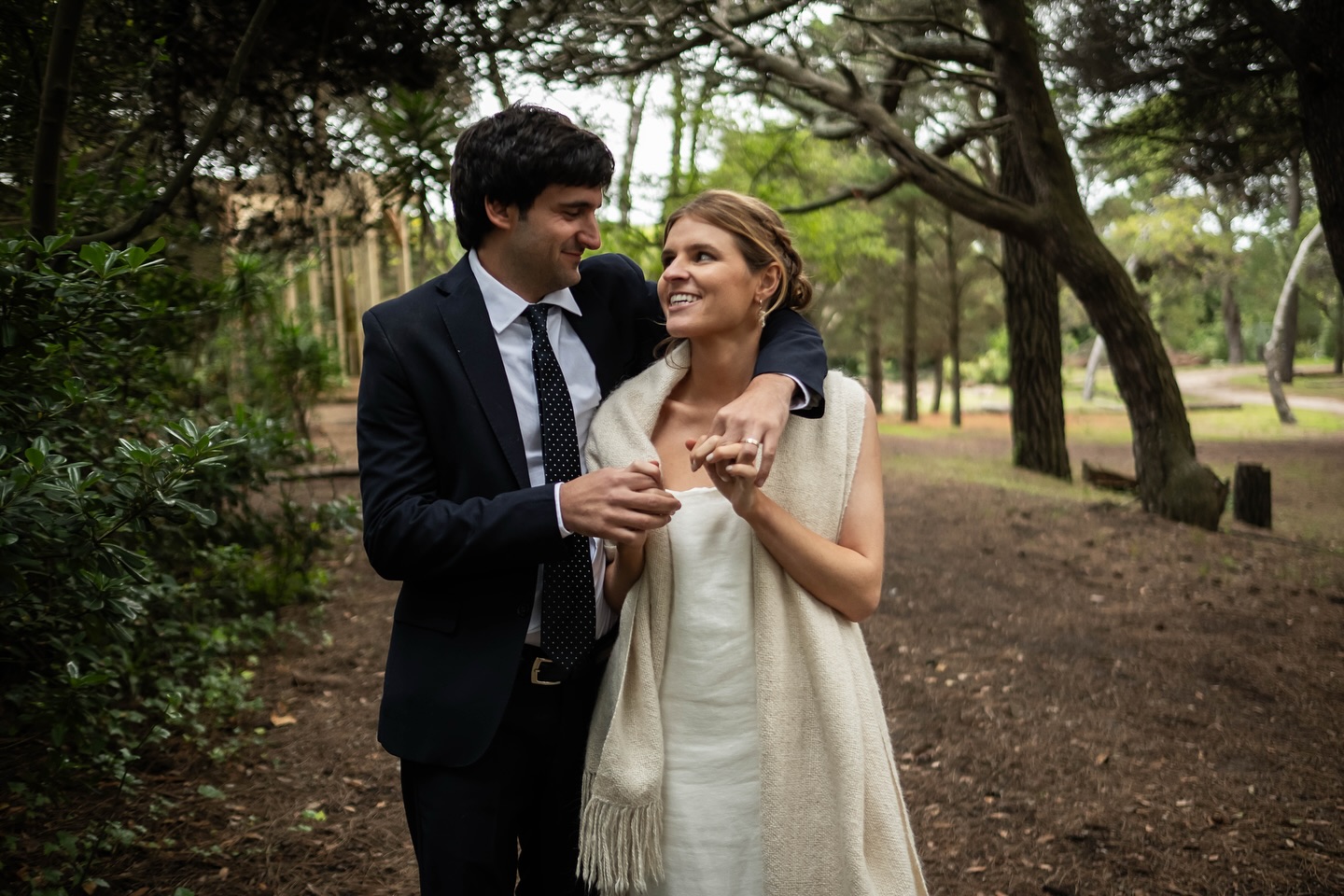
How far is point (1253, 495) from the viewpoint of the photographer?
33.9 feet

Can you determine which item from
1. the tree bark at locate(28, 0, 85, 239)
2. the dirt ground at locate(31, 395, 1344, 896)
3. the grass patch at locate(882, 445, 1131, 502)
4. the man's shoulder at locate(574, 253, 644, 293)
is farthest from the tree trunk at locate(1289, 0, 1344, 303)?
the tree bark at locate(28, 0, 85, 239)

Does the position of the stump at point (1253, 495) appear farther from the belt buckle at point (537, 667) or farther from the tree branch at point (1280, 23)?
the belt buckle at point (537, 667)

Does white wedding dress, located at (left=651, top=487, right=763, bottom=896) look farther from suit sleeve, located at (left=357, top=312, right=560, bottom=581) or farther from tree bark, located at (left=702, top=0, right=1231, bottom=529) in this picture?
tree bark, located at (left=702, top=0, right=1231, bottom=529)

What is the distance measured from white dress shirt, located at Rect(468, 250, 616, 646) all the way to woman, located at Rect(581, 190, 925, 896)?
9cm

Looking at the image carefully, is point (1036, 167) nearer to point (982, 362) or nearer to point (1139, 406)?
point (1139, 406)

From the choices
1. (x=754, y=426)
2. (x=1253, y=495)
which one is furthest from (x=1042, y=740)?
(x=1253, y=495)

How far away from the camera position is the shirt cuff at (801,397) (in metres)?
2.21

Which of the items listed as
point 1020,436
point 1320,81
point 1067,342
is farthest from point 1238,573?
point 1067,342

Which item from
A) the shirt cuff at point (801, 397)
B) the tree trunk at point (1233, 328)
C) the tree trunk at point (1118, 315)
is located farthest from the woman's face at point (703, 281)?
the tree trunk at point (1233, 328)

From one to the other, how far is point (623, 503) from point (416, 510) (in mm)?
450

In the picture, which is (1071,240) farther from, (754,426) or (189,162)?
(754,426)

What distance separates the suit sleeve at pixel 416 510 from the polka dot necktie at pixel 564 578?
0.16 m

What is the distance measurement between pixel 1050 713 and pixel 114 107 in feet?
17.0

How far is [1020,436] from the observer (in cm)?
1437
